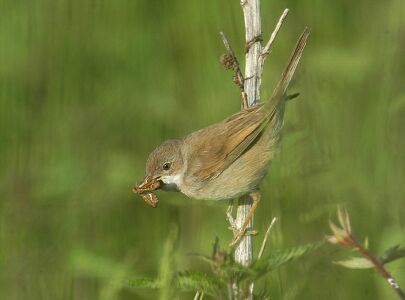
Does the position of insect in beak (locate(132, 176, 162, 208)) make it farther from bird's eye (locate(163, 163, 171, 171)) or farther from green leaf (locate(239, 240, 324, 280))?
green leaf (locate(239, 240, 324, 280))

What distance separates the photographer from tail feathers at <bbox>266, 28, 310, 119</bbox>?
13.9 ft

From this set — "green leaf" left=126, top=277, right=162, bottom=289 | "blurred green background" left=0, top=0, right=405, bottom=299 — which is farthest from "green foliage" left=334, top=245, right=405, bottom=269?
"blurred green background" left=0, top=0, right=405, bottom=299

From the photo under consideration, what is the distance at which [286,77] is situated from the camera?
432 centimetres

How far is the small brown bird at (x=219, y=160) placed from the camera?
4.48 meters

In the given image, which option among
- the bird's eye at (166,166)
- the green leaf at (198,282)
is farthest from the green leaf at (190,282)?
the bird's eye at (166,166)

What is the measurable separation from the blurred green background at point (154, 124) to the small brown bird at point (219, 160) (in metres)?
0.15

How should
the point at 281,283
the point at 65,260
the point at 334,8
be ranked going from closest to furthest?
the point at 281,283, the point at 65,260, the point at 334,8

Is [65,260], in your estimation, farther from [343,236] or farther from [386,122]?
[343,236]

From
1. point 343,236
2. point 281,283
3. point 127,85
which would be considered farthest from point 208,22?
point 343,236

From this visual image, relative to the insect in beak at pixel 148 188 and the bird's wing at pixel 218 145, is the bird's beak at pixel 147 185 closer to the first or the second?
the insect in beak at pixel 148 188

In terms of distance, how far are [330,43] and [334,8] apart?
401 mm

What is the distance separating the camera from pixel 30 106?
6277mm

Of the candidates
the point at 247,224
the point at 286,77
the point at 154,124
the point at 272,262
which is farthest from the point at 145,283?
the point at 154,124

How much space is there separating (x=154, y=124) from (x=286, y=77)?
6.21 ft
